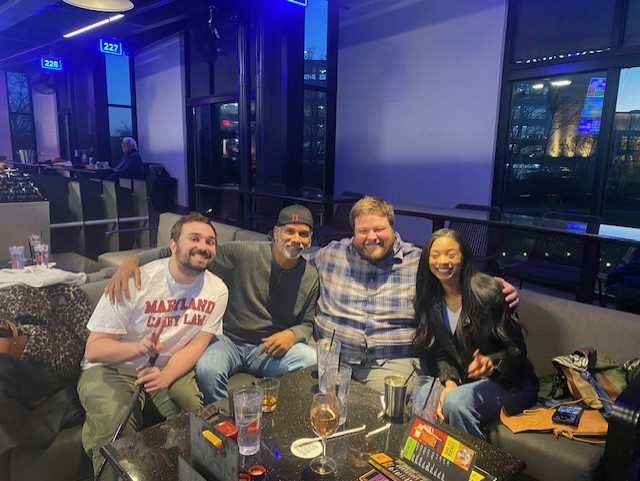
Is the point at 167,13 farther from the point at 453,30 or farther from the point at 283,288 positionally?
the point at 283,288

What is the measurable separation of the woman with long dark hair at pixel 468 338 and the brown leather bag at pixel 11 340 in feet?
5.48

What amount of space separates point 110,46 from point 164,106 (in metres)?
1.59

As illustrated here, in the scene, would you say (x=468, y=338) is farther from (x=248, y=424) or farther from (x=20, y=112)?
(x=20, y=112)

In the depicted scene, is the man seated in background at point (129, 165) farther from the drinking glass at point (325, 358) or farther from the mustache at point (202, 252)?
the drinking glass at point (325, 358)

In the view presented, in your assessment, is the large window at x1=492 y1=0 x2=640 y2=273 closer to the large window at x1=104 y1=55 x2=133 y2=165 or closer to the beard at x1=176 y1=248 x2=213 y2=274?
the beard at x1=176 y1=248 x2=213 y2=274

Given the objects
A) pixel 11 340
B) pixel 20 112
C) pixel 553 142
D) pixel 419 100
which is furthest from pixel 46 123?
pixel 11 340

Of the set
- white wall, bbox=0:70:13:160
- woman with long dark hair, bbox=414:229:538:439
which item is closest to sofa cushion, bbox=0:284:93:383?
woman with long dark hair, bbox=414:229:538:439

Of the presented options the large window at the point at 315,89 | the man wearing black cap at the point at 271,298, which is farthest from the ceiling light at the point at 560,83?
the man wearing black cap at the point at 271,298

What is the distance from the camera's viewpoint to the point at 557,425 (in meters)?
1.83

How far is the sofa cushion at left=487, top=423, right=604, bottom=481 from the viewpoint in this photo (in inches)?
66.0

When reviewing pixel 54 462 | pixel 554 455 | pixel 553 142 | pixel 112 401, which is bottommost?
pixel 54 462

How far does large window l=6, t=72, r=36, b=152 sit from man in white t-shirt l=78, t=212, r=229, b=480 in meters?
14.0

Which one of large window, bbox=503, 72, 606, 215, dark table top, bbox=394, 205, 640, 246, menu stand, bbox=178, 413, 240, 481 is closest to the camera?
menu stand, bbox=178, 413, 240, 481

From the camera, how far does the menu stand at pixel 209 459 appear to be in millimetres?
1095
